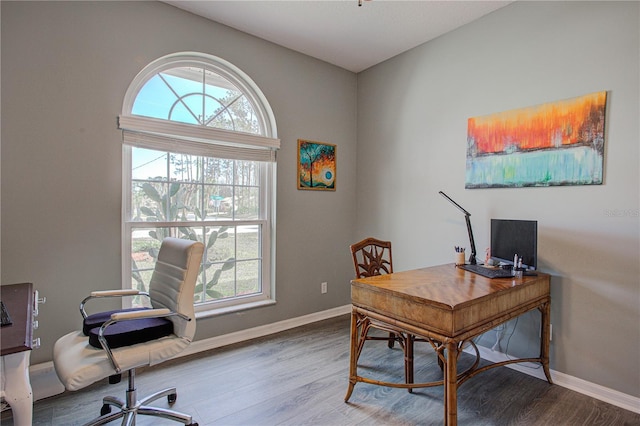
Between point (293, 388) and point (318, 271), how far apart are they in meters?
1.52

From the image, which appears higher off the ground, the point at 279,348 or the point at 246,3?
the point at 246,3

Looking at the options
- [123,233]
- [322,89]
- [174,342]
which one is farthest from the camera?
[322,89]

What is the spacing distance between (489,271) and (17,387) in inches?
98.6

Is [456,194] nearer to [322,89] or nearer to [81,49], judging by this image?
[322,89]

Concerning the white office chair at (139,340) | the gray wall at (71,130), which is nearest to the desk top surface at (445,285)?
the white office chair at (139,340)

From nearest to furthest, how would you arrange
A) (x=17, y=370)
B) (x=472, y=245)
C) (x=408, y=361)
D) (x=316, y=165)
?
(x=17, y=370)
(x=408, y=361)
(x=472, y=245)
(x=316, y=165)

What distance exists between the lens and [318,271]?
3.66 metres

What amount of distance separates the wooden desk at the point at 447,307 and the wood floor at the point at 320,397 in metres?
0.18

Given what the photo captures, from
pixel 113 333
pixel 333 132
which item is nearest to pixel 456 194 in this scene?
pixel 333 132

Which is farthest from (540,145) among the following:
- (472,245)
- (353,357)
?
(353,357)

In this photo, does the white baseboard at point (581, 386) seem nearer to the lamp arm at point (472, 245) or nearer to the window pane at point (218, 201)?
the lamp arm at point (472, 245)

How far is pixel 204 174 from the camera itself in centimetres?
294

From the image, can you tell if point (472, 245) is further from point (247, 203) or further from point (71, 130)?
point (71, 130)

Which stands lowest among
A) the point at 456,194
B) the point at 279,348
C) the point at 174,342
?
the point at 279,348
